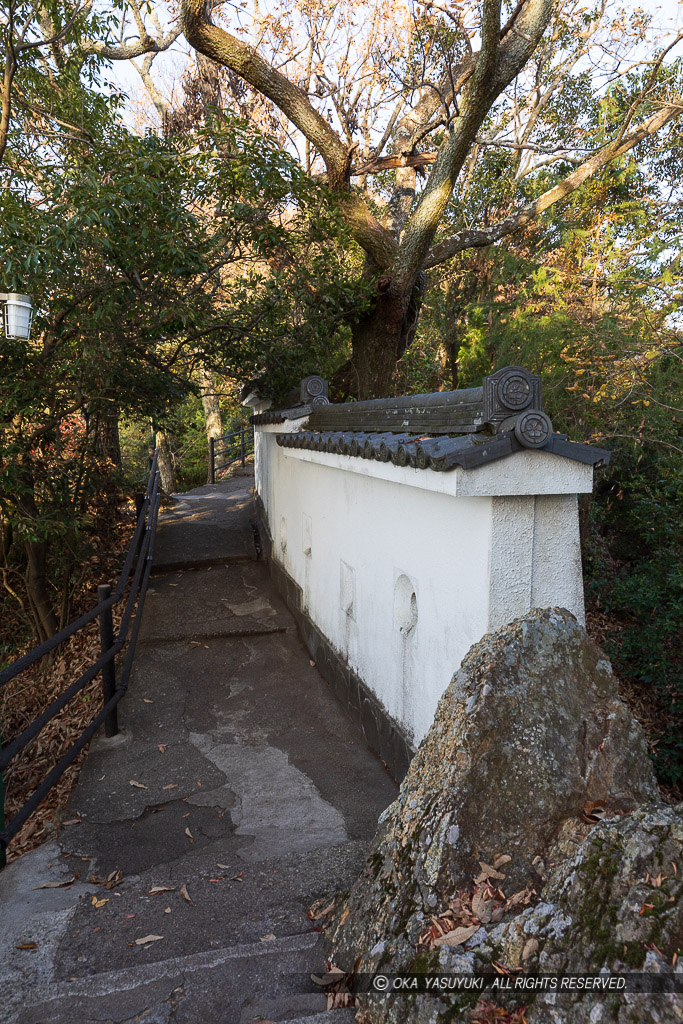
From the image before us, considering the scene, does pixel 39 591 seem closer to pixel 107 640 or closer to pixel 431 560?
pixel 107 640

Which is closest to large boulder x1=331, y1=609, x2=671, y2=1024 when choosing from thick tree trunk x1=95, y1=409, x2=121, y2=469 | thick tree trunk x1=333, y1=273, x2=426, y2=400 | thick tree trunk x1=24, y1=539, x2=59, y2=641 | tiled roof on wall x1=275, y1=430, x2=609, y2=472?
tiled roof on wall x1=275, y1=430, x2=609, y2=472

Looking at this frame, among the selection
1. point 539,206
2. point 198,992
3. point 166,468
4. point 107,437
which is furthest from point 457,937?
point 166,468

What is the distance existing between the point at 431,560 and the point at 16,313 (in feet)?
11.5

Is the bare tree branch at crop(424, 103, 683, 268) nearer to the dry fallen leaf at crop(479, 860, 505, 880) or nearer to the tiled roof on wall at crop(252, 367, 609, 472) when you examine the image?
the tiled roof on wall at crop(252, 367, 609, 472)

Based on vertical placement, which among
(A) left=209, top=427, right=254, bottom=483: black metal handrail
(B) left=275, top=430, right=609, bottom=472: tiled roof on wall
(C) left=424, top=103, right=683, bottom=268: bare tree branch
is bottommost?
(A) left=209, top=427, right=254, bottom=483: black metal handrail

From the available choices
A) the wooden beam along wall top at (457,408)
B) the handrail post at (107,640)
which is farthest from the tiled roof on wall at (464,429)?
the handrail post at (107,640)

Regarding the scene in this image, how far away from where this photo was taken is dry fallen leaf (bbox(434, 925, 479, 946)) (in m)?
1.95

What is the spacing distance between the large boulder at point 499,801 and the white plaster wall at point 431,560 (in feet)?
1.55

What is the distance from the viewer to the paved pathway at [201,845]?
7.53 feet

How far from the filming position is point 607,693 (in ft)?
7.90

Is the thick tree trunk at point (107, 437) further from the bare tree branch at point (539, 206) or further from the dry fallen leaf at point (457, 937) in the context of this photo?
the dry fallen leaf at point (457, 937)

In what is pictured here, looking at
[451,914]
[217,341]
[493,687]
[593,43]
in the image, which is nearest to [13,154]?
[217,341]

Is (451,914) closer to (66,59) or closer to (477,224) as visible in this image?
(66,59)

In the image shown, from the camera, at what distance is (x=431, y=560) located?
3.60 m
